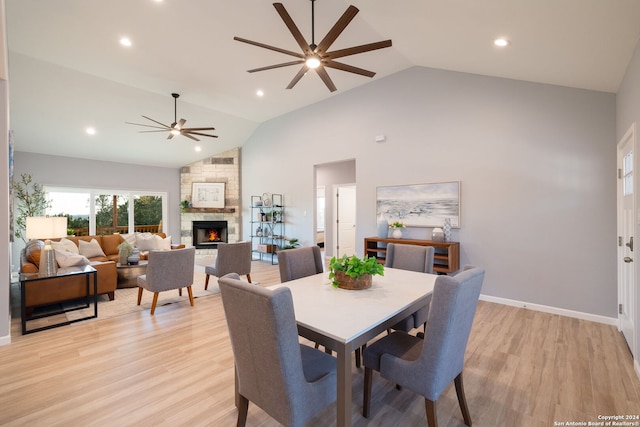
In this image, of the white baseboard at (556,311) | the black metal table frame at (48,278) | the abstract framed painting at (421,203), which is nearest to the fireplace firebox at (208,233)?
the black metal table frame at (48,278)

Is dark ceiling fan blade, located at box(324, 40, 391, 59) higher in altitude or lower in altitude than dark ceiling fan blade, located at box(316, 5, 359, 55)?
lower

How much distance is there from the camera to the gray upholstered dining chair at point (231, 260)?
429 cm

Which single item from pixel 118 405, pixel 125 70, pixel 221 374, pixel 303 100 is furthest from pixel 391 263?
pixel 125 70

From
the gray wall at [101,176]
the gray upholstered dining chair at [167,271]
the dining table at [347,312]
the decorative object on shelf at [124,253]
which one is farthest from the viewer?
the gray wall at [101,176]

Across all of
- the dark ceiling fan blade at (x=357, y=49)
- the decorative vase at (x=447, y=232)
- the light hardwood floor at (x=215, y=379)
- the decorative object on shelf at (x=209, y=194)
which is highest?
the dark ceiling fan blade at (x=357, y=49)

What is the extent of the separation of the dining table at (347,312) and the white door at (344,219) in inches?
210

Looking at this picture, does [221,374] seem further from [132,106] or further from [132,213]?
[132,213]

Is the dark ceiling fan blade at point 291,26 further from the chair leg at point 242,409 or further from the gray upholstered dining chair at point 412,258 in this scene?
the chair leg at point 242,409

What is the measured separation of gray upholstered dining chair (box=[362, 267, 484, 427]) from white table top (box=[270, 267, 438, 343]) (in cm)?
25

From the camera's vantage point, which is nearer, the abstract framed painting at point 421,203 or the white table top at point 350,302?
the white table top at point 350,302

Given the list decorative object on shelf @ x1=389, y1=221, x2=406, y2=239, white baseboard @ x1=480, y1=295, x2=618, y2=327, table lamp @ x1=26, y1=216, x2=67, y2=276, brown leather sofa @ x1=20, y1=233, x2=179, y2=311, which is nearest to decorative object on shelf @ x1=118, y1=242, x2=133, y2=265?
brown leather sofa @ x1=20, y1=233, x2=179, y2=311

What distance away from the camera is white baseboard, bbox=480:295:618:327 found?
10.7 ft

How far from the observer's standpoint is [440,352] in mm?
1444

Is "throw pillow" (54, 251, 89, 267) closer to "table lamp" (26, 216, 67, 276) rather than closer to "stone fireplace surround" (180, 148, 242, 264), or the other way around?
"table lamp" (26, 216, 67, 276)
